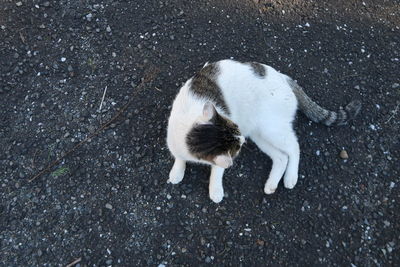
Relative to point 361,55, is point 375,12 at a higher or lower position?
higher

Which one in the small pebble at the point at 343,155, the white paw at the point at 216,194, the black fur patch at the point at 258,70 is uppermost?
the black fur patch at the point at 258,70

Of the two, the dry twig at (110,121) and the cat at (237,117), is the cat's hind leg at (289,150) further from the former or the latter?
the dry twig at (110,121)

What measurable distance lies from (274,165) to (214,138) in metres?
1.07

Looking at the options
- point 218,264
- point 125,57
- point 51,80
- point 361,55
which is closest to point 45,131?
point 51,80

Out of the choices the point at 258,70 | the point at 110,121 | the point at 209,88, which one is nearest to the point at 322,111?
the point at 258,70

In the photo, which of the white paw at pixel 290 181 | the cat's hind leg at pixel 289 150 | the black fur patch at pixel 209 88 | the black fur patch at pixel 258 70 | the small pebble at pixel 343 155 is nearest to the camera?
the black fur patch at pixel 209 88

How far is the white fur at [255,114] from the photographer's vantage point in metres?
2.98

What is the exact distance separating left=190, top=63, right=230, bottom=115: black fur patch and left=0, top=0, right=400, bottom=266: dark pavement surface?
2.41ft

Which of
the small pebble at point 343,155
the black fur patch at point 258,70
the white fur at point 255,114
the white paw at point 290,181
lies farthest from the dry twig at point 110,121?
the small pebble at point 343,155

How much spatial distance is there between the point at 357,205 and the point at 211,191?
53.5 inches

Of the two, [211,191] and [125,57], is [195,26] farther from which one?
[211,191]

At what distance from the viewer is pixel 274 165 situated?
338 centimetres

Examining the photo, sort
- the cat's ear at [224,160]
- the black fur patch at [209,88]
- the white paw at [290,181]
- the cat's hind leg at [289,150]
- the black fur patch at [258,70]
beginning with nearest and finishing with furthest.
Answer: the cat's ear at [224,160] → the black fur patch at [209,88] → the black fur patch at [258,70] → the cat's hind leg at [289,150] → the white paw at [290,181]

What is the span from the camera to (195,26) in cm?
408
